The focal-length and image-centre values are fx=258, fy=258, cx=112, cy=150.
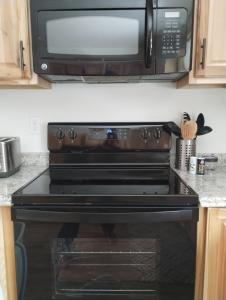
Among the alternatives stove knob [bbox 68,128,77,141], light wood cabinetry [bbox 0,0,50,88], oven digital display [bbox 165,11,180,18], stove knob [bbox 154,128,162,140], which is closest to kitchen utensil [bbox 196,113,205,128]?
stove knob [bbox 154,128,162,140]

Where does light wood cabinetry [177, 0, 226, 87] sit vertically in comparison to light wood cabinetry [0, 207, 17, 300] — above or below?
above

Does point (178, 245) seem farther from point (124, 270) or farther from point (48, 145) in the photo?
point (48, 145)

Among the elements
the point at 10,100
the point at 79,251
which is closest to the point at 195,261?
the point at 79,251

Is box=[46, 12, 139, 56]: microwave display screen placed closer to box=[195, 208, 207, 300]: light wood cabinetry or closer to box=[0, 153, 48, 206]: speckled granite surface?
box=[0, 153, 48, 206]: speckled granite surface

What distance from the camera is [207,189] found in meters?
1.19

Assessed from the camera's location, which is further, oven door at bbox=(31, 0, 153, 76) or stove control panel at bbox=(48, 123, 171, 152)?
stove control panel at bbox=(48, 123, 171, 152)

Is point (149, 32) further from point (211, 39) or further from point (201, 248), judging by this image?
point (201, 248)

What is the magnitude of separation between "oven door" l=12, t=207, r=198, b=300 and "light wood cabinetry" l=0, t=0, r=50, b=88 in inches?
27.6

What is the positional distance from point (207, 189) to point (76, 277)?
720 millimetres

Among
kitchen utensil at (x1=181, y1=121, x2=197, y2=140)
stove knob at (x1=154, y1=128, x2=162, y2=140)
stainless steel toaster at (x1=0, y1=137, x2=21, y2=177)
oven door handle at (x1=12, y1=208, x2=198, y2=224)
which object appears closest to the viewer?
oven door handle at (x1=12, y1=208, x2=198, y2=224)

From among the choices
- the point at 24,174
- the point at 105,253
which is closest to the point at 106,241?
the point at 105,253

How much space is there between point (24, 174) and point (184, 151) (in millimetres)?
961

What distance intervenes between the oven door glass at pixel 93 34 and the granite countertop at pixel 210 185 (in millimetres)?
685

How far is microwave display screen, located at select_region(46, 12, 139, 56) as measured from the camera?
1.25 m
